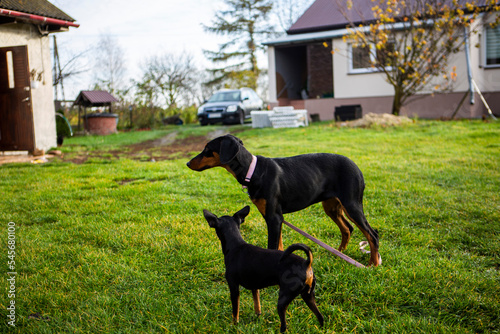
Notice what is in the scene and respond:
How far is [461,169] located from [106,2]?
8.38 metres

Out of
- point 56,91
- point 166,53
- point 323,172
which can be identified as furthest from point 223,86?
point 323,172

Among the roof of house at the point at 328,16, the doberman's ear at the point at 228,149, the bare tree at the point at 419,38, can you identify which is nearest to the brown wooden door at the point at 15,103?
the doberman's ear at the point at 228,149

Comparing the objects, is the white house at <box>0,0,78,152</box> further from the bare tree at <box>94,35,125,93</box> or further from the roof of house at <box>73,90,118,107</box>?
the bare tree at <box>94,35,125,93</box>

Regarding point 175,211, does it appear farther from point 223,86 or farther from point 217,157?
point 223,86

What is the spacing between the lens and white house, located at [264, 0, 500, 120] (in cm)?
1720

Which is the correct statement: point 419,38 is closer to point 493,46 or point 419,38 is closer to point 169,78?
point 493,46

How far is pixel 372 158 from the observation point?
835cm

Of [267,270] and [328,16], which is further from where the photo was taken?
[328,16]

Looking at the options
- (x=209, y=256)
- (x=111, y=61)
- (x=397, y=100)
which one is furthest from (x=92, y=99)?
(x=209, y=256)

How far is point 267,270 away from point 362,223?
1299 mm

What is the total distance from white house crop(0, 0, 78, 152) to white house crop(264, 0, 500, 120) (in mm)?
10617

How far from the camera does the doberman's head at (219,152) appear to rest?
116 inches

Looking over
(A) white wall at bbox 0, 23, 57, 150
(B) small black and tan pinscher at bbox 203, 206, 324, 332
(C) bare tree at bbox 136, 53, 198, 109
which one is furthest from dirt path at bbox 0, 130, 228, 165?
(C) bare tree at bbox 136, 53, 198, 109

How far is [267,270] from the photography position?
2.23m
